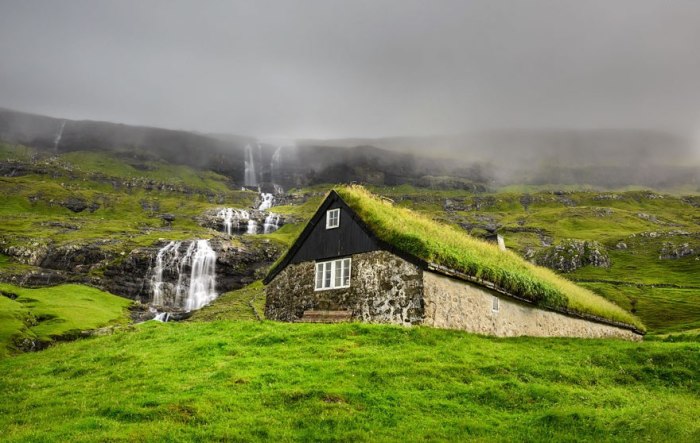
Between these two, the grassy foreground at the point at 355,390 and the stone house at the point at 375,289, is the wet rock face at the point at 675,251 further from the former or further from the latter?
the grassy foreground at the point at 355,390

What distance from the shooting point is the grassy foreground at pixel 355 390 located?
1352 cm

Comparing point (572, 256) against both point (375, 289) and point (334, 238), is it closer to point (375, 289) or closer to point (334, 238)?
point (334, 238)

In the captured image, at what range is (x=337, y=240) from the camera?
3173 centimetres

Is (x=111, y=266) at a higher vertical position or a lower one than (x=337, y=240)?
lower

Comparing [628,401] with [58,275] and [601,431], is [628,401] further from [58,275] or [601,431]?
[58,275]

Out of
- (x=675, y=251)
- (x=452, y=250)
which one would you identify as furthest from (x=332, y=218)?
(x=675, y=251)

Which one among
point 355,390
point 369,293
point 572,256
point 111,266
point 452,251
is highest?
point 572,256

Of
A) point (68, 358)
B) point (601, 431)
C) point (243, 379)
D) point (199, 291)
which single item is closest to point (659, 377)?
point (601, 431)

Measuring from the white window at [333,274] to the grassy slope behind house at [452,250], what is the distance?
10.1ft

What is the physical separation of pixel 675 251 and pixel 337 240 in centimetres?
15237

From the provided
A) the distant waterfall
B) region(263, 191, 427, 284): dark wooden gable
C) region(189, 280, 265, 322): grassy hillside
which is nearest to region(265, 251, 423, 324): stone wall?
region(263, 191, 427, 284): dark wooden gable

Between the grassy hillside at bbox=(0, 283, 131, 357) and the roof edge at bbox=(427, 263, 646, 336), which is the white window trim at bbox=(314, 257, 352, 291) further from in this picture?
the grassy hillside at bbox=(0, 283, 131, 357)

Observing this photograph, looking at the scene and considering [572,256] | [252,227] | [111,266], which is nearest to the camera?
[111,266]

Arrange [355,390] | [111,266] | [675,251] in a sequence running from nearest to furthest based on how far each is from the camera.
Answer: [355,390] → [111,266] → [675,251]
